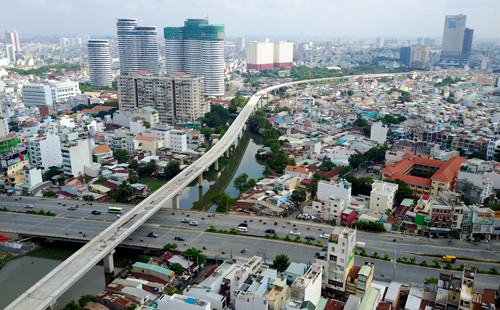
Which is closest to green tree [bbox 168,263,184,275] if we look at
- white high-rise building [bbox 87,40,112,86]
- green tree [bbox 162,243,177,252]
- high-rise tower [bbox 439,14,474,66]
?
green tree [bbox 162,243,177,252]

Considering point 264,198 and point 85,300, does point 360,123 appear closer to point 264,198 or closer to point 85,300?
point 264,198

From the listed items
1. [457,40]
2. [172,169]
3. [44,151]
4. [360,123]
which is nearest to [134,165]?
[172,169]

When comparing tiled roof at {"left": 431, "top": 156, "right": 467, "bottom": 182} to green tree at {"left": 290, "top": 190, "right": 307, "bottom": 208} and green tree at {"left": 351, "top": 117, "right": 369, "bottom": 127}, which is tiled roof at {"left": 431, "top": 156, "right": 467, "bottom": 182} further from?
green tree at {"left": 351, "top": 117, "right": 369, "bottom": 127}

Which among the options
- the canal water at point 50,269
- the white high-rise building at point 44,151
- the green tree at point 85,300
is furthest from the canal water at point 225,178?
the green tree at point 85,300

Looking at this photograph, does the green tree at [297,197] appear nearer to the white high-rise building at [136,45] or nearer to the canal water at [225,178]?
the canal water at [225,178]

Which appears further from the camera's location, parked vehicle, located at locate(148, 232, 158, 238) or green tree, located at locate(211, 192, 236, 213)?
green tree, located at locate(211, 192, 236, 213)

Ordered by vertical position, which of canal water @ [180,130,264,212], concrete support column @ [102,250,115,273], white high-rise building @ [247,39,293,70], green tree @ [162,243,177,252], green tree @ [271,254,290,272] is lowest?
canal water @ [180,130,264,212]
